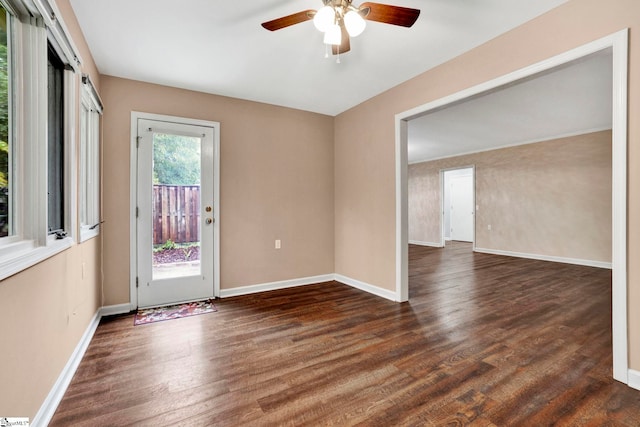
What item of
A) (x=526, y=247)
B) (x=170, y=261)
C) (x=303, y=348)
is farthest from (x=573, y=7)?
(x=526, y=247)

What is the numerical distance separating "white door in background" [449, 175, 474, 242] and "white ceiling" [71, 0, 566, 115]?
7278mm

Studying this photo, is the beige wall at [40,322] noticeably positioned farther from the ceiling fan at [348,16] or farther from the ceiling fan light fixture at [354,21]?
the ceiling fan light fixture at [354,21]

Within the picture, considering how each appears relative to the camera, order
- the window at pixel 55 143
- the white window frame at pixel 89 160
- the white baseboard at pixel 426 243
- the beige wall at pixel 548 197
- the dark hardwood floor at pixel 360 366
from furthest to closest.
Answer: the white baseboard at pixel 426 243
the beige wall at pixel 548 197
the white window frame at pixel 89 160
the window at pixel 55 143
the dark hardwood floor at pixel 360 366

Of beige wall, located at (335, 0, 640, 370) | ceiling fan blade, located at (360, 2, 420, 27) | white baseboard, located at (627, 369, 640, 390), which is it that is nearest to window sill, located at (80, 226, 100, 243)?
ceiling fan blade, located at (360, 2, 420, 27)

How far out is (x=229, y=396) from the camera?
1.76 m

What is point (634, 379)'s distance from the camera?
1804 millimetres

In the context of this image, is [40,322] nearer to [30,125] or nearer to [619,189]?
Result: [30,125]

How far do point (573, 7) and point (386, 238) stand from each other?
253cm

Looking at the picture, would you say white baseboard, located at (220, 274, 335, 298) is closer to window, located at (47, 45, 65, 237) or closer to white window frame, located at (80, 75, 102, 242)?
white window frame, located at (80, 75, 102, 242)

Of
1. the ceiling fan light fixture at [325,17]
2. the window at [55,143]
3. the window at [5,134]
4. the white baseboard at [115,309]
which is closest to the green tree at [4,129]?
the window at [5,134]

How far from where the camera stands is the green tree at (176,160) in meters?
3.32

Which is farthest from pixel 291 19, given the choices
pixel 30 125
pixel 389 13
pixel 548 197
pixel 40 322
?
pixel 548 197

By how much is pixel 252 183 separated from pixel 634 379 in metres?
3.74

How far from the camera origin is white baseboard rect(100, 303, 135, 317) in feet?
10.0
